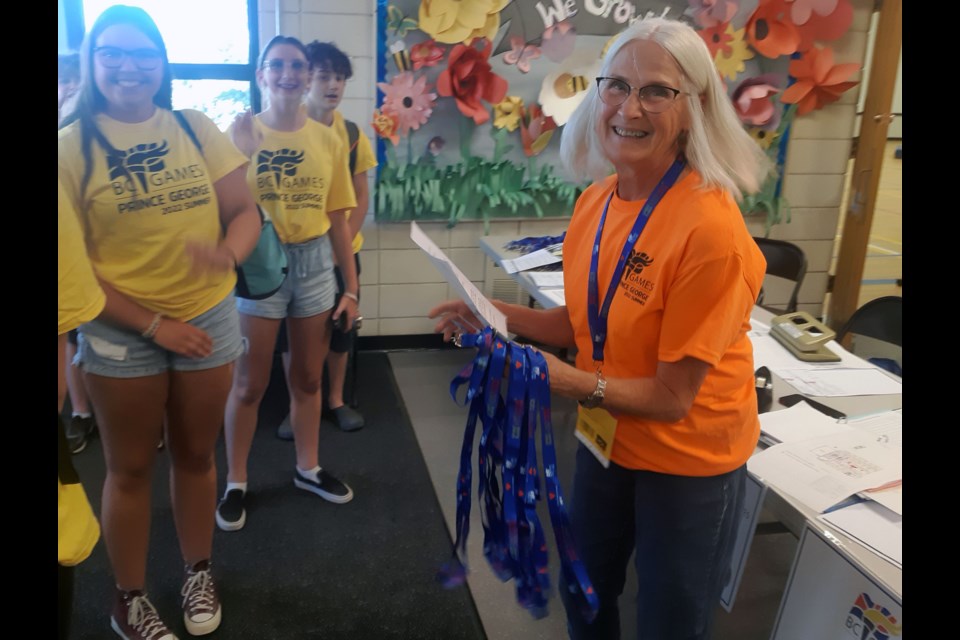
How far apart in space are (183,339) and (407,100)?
2362 millimetres

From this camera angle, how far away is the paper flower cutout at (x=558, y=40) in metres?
3.70

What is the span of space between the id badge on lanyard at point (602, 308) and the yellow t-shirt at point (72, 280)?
86cm

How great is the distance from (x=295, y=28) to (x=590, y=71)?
5.09 ft

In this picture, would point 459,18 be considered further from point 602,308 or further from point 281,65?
point 602,308

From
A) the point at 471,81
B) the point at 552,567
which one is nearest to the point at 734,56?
the point at 471,81

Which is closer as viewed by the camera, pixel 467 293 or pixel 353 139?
pixel 467 293

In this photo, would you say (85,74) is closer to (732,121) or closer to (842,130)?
(732,121)

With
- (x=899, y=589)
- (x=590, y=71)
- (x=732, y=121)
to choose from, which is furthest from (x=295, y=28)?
(x=899, y=589)

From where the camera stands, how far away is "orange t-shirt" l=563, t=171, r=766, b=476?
3.61ft

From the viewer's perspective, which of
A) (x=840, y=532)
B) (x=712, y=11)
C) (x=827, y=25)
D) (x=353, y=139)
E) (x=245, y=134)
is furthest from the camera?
(x=827, y=25)

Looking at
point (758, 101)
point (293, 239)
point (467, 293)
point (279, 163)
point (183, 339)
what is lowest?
point (183, 339)

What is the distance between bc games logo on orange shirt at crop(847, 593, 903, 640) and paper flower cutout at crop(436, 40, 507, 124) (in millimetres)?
2962

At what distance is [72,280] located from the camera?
1.14m

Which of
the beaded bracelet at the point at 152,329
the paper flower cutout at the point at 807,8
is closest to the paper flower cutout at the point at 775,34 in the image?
the paper flower cutout at the point at 807,8
